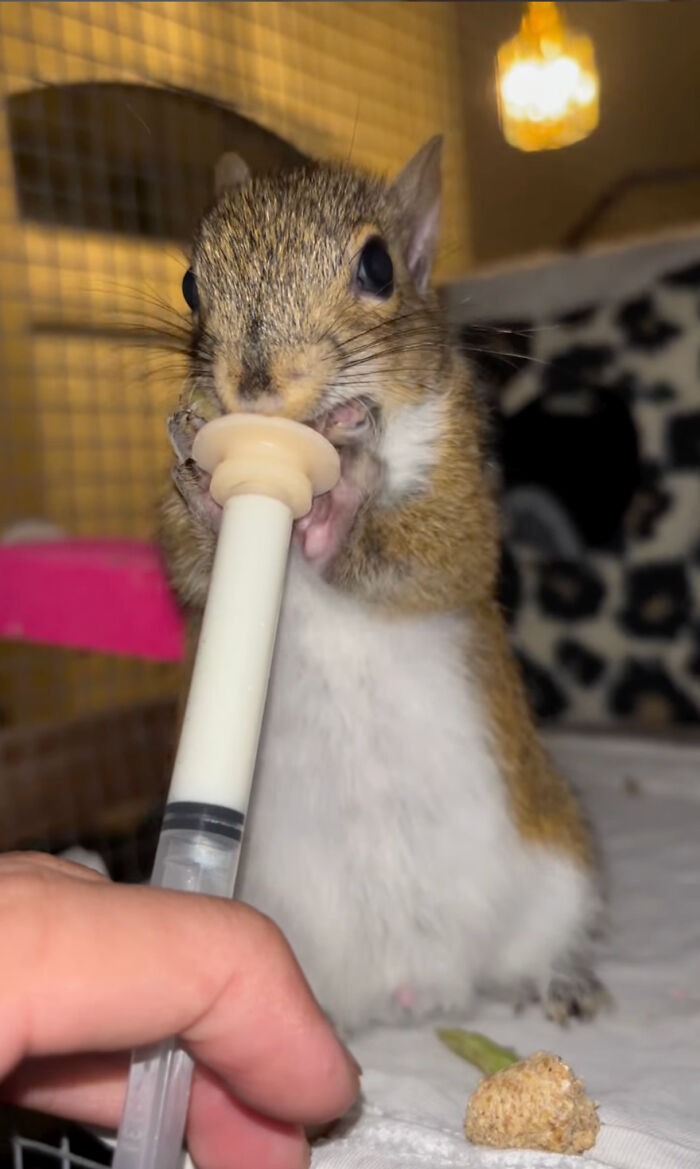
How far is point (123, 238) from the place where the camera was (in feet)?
7.64

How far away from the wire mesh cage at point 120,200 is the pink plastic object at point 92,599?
6.0 inches

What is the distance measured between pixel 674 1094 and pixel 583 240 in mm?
2369

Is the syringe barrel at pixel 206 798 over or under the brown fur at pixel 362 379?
under

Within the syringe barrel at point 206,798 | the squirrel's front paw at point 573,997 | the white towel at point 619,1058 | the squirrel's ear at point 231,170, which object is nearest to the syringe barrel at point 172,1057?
the syringe barrel at point 206,798

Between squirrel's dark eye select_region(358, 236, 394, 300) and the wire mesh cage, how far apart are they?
35 cm

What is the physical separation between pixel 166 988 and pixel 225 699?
211 mm

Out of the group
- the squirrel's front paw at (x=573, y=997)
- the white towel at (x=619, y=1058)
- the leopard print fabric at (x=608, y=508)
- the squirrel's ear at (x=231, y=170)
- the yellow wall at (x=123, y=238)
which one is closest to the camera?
the white towel at (x=619, y=1058)

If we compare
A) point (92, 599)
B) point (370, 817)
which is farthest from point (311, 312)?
point (92, 599)

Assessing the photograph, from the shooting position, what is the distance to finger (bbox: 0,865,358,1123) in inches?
21.5

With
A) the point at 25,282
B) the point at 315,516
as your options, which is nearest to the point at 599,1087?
the point at 315,516

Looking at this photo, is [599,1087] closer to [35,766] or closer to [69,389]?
[35,766]

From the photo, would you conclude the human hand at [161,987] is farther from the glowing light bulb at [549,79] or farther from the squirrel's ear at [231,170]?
the squirrel's ear at [231,170]

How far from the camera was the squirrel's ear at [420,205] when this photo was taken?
131 centimetres

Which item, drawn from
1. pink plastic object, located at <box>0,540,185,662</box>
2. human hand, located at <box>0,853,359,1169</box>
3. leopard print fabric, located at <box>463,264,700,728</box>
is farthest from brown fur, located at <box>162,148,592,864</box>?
leopard print fabric, located at <box>463,264,700,728</box>
